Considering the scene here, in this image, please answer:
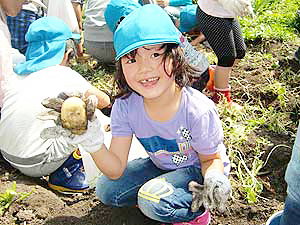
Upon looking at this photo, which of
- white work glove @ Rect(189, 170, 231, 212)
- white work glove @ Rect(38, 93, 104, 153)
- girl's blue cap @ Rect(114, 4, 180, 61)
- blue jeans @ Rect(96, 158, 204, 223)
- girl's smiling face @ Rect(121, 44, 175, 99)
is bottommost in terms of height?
blue jeans @ Rect(96, 158, 204, 223)

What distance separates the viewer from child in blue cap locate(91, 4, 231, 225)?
1.72 m

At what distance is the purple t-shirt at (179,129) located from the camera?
6.08ft

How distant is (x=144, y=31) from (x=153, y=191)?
65cm

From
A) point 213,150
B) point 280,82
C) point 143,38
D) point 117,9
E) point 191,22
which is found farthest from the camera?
point 191,22

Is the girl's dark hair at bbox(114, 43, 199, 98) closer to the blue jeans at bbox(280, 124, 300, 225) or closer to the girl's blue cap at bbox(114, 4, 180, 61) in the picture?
the girl's blue cap at bbox(114, 4, 180, 61)

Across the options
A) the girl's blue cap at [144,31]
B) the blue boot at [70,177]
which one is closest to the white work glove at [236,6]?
the girl's blue cap at [144,31]

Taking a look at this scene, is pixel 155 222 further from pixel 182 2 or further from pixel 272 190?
pixel 182 2

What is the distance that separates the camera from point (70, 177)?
7.60ft

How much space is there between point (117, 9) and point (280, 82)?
49.1 inches

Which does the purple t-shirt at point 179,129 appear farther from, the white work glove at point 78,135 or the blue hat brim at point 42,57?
the blue hat brim at point 42,57

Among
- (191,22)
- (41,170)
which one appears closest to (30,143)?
(41,170)

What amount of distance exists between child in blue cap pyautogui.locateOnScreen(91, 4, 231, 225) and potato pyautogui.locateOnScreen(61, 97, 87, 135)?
16cm

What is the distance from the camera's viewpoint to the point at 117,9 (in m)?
3.03

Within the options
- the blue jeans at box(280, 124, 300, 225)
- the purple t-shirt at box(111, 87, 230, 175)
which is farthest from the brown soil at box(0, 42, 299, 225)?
the blue jeans at box(280, 124, 300, 225)
